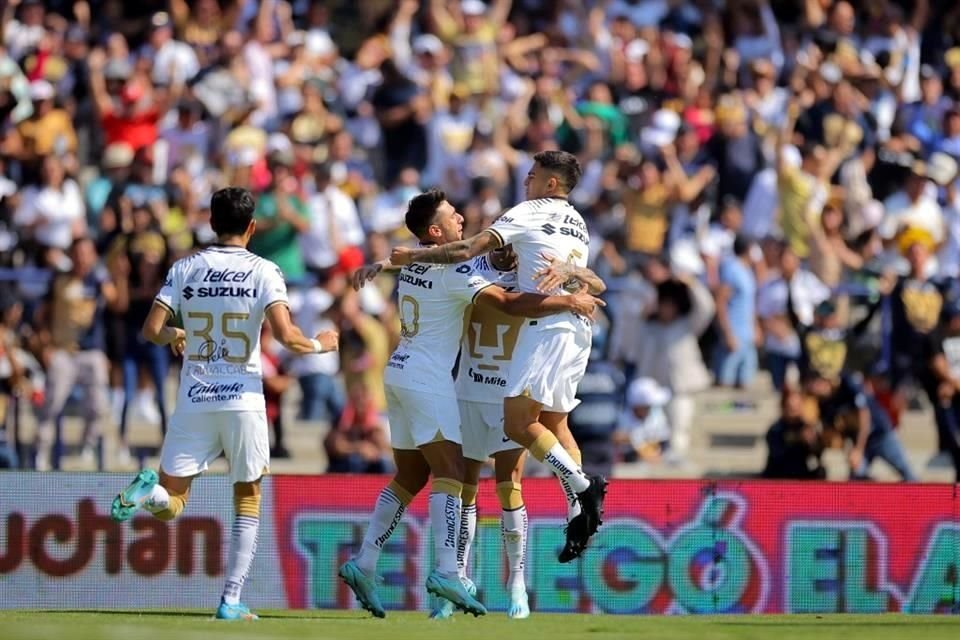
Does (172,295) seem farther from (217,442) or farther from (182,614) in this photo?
(182,614)

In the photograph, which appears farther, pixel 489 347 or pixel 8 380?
pixel 8 380

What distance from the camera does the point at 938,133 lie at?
23797mm

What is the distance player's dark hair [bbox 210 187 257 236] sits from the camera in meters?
11.7

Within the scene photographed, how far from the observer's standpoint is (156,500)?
11.6 metres

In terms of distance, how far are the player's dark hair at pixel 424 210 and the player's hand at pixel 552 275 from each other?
72 cm

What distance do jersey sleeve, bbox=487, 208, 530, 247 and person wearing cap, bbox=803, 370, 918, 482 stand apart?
741 cm

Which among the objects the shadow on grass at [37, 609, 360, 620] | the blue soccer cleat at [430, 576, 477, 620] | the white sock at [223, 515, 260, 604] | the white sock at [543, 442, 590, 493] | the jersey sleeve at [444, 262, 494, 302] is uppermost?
the jersey sleeve at [444, 262, 494, 302]

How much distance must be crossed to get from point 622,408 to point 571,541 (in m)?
7.59

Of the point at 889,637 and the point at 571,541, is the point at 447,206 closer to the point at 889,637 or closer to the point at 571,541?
the point at 571,541

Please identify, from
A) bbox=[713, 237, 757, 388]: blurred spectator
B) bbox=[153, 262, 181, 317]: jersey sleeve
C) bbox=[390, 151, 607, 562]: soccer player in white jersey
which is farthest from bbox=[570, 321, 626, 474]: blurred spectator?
bbox=[153, 262, 181, 317]: jersey sleeve

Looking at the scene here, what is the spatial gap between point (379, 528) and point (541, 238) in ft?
6.70

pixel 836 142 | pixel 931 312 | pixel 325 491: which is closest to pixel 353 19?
pixel 836 142

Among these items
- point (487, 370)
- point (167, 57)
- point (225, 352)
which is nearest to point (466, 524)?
point (487, 370)

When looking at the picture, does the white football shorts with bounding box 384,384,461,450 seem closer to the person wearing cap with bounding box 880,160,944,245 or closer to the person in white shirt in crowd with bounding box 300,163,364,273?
the person in white shirt in crowd with bounding box 300,163,364,273
